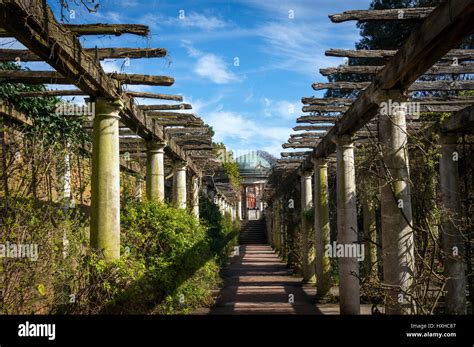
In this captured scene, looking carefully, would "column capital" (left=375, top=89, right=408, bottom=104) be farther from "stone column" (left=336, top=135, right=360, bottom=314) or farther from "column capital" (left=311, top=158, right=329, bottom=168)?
"column capital" (left=311, top=158, right=329, bottom=168)

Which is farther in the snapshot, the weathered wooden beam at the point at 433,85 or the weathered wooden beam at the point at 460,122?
the weathered wooden beam at the point at 460,122

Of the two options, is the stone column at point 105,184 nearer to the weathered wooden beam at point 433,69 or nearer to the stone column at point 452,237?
the weathered wooden beam at point 433,69

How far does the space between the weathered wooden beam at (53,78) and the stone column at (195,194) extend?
9184 millimetres

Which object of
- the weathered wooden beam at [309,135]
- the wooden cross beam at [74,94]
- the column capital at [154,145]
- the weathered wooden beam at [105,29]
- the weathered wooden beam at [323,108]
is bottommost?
the column capital at [154,145]

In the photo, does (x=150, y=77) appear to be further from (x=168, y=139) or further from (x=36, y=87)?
(x=168, y=139)

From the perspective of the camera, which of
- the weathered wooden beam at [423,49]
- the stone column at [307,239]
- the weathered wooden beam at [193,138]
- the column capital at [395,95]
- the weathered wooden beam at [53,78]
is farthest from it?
the stone column at [307,239]

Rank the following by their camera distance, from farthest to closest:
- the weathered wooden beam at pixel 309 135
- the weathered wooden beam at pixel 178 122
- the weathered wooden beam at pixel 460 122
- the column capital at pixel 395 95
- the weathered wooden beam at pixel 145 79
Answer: the weathered wooden beam at pixel 309 135
the weathered wooden beam at pixel 178 122
the weathered wooden beam at pixel 460 122
the weathered wooden beam at pixel 145 79
the column capital at pixel 395 95

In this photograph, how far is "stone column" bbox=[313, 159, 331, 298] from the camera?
1226 centimetres

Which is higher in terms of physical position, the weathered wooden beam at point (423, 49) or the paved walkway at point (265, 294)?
the weathered wooden beam at point (423, 49)

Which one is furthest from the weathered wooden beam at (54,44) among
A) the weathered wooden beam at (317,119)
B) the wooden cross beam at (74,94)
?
the weathered wooden beam at (317,119)

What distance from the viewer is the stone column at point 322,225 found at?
12.3 metres

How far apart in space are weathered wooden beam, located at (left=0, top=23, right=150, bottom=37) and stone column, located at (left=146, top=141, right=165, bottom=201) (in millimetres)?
5636

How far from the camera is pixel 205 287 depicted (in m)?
11.3
